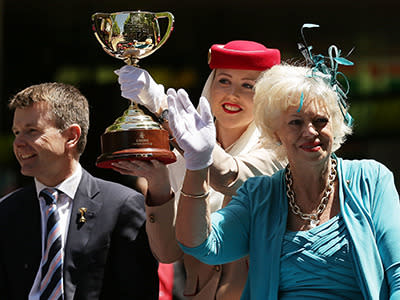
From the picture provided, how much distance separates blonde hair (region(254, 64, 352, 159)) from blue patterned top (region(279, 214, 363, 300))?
39 centimetres

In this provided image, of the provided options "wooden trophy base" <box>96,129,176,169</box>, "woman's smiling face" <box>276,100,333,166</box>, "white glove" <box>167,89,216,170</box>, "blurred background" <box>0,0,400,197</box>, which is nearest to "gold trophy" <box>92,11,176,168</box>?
"wooden trophy base" <box>96,129,176,169</box>

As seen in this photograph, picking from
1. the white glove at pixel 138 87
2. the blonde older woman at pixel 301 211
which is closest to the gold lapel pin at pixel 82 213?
the white glove at pixel 138 87

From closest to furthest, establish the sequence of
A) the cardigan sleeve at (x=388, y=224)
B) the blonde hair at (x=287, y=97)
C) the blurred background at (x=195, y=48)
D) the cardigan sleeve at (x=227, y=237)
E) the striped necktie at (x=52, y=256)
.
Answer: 1. the cardigan sleeve at (x=388, y=224)
2. the cardigan sleeve at (x=227, y=237)
3. the blonde hair at (x=287, y=97)
4. the striped necktie at (x=52, y=256)
5. the blurred background at (x=195, y=48)

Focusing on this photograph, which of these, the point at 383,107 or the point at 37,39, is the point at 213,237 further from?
the point at 37,39

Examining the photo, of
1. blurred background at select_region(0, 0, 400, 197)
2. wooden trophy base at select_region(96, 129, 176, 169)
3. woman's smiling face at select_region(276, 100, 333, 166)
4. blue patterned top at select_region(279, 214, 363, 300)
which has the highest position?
woman's smiling face at select_region(276, 100, 333, 166)

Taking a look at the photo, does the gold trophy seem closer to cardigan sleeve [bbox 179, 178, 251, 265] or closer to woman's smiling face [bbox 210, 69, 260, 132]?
cardigan sleeve [bbox 179, 178, 251, 265]

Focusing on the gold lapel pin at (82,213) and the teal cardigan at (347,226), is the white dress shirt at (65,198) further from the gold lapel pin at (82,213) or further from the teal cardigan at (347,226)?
the teal cardigan at (347,226)

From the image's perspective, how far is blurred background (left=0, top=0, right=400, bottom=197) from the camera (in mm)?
8391

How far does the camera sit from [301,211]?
301 cm

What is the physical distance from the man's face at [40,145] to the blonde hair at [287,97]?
99 centimetres

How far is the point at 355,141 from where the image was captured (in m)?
8.50

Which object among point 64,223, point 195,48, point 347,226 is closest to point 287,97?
point 347,226

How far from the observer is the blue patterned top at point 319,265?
2.81 m

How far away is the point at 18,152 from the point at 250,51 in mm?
1206
